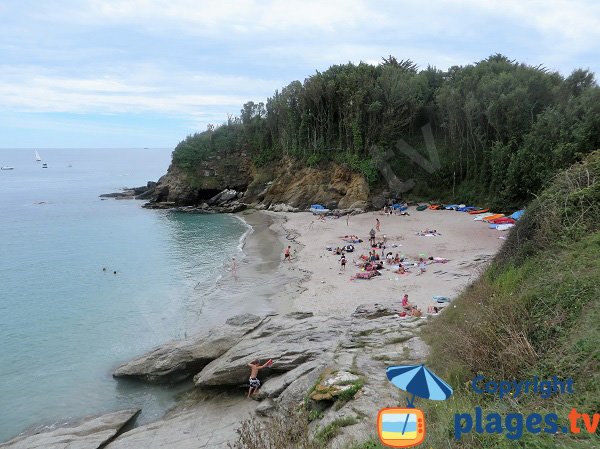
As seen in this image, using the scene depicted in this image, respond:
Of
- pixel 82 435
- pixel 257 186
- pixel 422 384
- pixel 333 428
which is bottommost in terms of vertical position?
pixel 82 435

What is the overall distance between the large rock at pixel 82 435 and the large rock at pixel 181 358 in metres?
1.89

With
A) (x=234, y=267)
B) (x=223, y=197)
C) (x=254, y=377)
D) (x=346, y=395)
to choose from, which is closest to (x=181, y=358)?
(x=254, y=377)

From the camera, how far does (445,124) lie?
149 feet

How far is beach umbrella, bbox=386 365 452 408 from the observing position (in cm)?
571

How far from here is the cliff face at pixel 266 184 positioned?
162 ft

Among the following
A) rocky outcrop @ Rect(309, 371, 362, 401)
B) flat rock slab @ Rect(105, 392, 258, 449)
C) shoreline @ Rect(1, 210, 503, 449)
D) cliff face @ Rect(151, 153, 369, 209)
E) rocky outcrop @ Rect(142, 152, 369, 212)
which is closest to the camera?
rocky outcrop @ Rect(309, 371, 362, 401)

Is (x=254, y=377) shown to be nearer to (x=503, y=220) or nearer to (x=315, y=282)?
(x=315, y=282)

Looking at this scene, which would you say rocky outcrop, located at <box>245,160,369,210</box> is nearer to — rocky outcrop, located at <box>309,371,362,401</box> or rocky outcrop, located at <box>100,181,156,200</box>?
rocky outcrop, located at <box>100,181,156,200</box>

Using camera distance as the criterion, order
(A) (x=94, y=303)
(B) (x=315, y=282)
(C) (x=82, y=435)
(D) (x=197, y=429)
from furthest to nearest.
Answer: (B) (x=315, y=282) < (A) (x=94, y=303) < (C) (x=82, y=435) < (D) (x=197, y=429)

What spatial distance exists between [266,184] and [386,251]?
30554 millimetres

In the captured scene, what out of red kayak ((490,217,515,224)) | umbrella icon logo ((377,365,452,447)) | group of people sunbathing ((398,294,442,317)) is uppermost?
umbrella icon logo ((377,365,452,447))

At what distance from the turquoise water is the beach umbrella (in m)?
9.98

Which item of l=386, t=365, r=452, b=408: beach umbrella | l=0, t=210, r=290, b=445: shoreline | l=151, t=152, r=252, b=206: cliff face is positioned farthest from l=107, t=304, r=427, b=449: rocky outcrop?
l=151, t=152, r=252, b=206: cliff face

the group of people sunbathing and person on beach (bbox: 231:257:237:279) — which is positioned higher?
the group of people sunbathing
